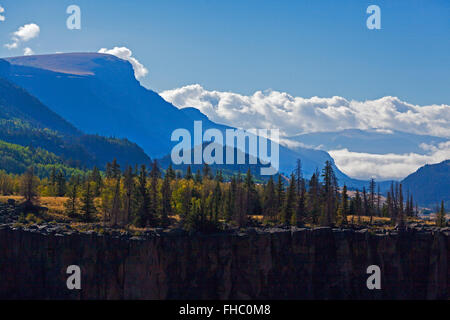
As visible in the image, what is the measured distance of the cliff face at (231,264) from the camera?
82812mm

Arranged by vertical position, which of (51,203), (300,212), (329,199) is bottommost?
(300,212)

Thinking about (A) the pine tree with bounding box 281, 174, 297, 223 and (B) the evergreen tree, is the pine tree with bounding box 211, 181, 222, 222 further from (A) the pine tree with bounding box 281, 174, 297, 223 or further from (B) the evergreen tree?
(B) the evergreen tree

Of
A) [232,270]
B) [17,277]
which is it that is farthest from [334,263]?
[17,277]

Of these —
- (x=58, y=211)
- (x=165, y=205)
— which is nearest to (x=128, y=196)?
(x=165, y=205)

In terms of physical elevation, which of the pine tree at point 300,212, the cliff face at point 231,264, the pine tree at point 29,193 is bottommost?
the cliff face at point 231,264

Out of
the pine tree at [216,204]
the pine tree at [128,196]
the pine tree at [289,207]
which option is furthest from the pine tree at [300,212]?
the pine tree at [128,196]

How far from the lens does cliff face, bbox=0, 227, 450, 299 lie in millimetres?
82812

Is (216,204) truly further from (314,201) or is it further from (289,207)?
(314,201)

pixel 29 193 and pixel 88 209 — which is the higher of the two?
pixel 29 193

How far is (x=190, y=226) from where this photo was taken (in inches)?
3664

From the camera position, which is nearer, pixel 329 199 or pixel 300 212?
pixel 329 199

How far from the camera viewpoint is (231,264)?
8725 centimetres

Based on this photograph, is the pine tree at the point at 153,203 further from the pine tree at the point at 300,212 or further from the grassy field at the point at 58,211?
the pine tree at the point at 300,212
